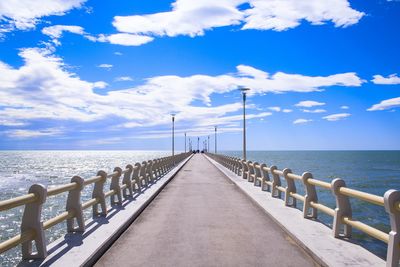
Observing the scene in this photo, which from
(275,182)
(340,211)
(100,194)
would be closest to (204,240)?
(340,211)

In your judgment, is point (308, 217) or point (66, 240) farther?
point (308, 217)

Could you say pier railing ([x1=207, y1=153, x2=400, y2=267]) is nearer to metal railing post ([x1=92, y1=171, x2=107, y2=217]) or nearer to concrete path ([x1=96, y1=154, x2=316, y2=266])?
concrete path ([x1=96, y1=154, x2=316, y2=266])

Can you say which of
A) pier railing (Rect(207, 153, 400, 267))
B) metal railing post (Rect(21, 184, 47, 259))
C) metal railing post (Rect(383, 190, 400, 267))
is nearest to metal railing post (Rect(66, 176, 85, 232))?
metal railing post (Rect(21, 184, 47, 259))

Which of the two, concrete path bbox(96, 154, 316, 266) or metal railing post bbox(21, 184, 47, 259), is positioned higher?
metal railing post bbox(21, 184, 47, 259)

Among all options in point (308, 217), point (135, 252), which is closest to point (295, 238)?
point (308, 217)

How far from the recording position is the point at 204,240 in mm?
8367

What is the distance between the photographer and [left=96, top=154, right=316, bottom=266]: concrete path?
6.95 metres

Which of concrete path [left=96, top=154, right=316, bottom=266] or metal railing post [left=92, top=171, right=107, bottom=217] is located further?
metal railing post [left=92, top=171, right=107, bottom=217]

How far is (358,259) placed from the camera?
6.54 metres

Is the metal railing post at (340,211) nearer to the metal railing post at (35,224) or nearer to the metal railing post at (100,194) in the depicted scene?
the metal railing post at (35,224)

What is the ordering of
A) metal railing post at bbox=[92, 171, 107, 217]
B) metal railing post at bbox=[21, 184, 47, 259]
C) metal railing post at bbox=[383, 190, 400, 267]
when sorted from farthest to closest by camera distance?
1. metal railing post at bbox=[92, 171, 107, 217]
2. metal railing post at bbox=[21, 184, 47, 259]
3. metal railing post at bbox=[383, 190, 400, 267]

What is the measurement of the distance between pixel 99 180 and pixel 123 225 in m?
1.59

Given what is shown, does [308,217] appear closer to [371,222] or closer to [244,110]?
[371,222]

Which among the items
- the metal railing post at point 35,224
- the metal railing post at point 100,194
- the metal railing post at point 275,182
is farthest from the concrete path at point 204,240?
the metal railing post at point 275,182
